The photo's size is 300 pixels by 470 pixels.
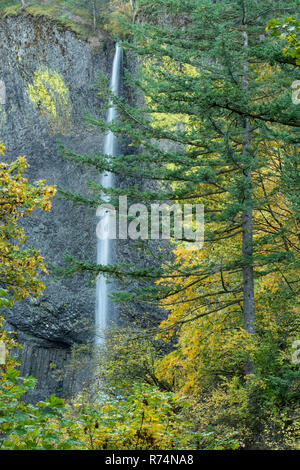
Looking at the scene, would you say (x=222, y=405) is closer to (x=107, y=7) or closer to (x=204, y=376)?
(x=204, y=376)

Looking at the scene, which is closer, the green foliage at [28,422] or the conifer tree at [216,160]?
the green foliage at [28,422]

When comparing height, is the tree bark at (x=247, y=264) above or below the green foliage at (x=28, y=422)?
above

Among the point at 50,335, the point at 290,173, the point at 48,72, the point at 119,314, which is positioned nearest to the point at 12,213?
the point at 290,173

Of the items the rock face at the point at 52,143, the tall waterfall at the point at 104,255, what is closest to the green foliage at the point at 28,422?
the tall waterfall at the point at 104,255

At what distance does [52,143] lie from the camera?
25.7 metres

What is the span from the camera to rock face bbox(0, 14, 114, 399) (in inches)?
931

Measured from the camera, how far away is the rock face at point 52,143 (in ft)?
77.6

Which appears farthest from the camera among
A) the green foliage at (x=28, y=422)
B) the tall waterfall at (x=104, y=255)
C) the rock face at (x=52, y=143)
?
the rock face at (x=52, y=143)

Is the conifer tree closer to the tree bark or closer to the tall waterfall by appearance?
the tree bark

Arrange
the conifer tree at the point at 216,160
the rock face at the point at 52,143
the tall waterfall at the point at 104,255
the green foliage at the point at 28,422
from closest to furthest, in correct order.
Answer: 1. the green foliage at the point at 28,422
2. the conifer tree at the point at 216,160
3. the tall waterfall at the point at 104,255
4. the rock face at the point at 52,143

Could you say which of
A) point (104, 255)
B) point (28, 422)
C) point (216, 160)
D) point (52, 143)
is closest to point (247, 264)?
point (216, 160)

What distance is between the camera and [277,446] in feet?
25.2

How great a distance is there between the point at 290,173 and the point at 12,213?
4647 millimetres

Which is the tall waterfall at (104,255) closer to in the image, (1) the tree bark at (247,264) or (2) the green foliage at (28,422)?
(1) the tree bark at (247,264)
